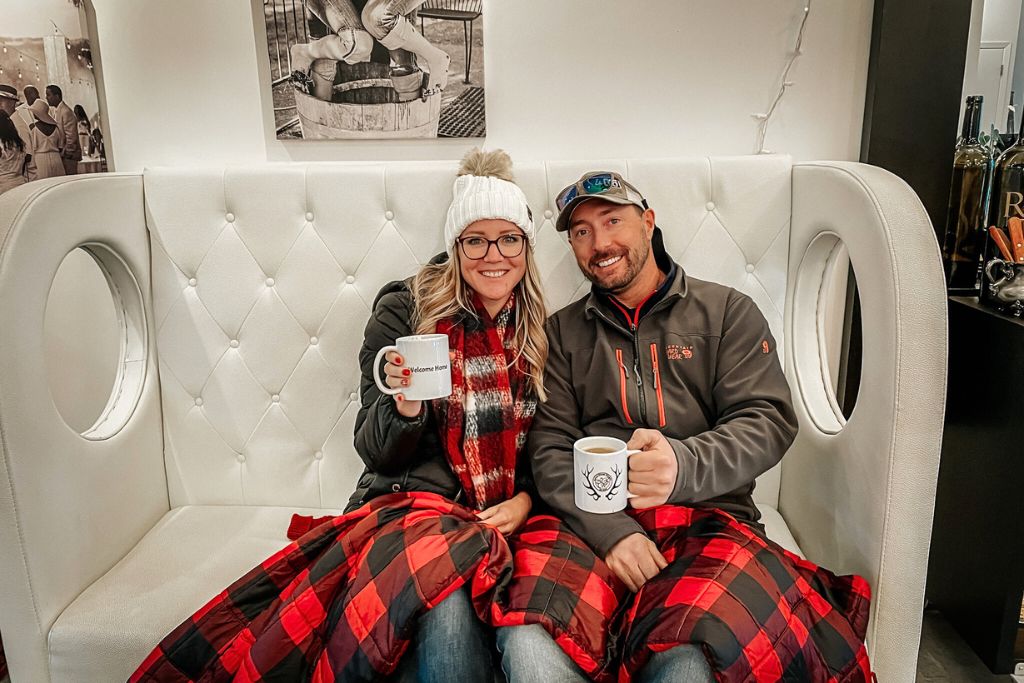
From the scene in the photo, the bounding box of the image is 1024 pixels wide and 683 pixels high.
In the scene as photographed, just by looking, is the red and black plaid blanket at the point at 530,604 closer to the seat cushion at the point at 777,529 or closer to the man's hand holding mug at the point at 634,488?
the man's hand holding mug at the point at 634,488

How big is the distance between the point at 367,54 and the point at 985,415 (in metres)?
1.60

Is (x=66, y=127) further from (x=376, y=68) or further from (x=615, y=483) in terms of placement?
(x=615, y=483)

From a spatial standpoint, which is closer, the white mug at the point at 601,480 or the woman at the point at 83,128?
the white mug at the point at 601,480

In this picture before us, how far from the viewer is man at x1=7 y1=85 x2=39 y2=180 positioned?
5.42 ft

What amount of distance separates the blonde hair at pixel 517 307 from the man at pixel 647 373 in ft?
0.15

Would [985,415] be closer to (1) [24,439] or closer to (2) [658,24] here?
(2) [658,24]

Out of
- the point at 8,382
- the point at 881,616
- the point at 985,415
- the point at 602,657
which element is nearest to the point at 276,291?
the point at 8,382

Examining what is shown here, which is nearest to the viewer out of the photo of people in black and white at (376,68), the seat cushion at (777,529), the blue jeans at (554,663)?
the blue jeans at (554,663)

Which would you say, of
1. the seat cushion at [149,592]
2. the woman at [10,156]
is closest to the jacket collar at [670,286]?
the seat cushion at [149,592]

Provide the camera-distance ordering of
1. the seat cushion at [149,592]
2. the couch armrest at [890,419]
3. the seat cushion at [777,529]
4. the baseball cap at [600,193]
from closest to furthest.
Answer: the couch armrest at [890,419] → the seat cushion at [149,592] → the baseball cap at [600,193] → the seat cushion at [777,529]

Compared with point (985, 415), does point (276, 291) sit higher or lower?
higher

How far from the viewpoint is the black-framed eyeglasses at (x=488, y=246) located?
143 centimetres

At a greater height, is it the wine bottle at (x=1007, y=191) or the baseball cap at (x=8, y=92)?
the baseball cap at (x=8, y=92)

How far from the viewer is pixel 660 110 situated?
5.97 feet
